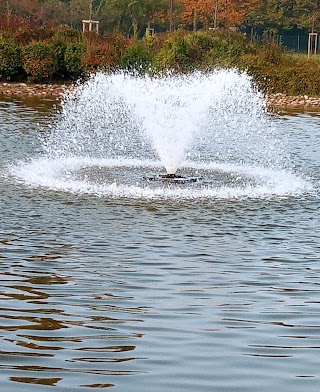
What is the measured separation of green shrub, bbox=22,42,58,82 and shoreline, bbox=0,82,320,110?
A: 0.54 m

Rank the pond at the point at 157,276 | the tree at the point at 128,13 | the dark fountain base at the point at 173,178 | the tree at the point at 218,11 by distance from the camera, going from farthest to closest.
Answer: the tree at the point at 218,11, the tree at the point at 128,13, the dark fountain base at the point at 173,178, the pond at the point at 157,276

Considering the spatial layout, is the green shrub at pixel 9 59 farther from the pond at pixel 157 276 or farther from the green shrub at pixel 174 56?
the pond at pixel 157 276

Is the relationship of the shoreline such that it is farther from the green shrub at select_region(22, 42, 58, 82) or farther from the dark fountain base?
the dark fountain base

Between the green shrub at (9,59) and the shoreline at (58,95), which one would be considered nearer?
the shoreline at (58,95)

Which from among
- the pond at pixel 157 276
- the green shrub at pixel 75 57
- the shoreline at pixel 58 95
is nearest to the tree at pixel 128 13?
the green shrub at pixel 75 57

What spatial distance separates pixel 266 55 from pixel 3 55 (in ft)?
34.2

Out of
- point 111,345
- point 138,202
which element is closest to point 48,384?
point 111,345

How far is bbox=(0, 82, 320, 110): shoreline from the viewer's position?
34562 millimetres

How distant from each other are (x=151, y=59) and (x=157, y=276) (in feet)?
103

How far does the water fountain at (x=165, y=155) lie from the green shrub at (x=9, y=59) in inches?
486

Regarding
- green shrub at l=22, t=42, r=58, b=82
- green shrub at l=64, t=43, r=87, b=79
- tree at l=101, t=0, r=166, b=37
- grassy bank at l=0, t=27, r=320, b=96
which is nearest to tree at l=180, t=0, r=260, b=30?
tree at l=101, t=0, r=166, b=37

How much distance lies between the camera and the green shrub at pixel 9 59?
37.5 m

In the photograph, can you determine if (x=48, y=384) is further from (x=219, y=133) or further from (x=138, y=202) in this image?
(x=219, y=133)

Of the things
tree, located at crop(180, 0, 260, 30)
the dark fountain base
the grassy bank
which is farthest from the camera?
tree, located at crop(180, 0, 260, 30)
